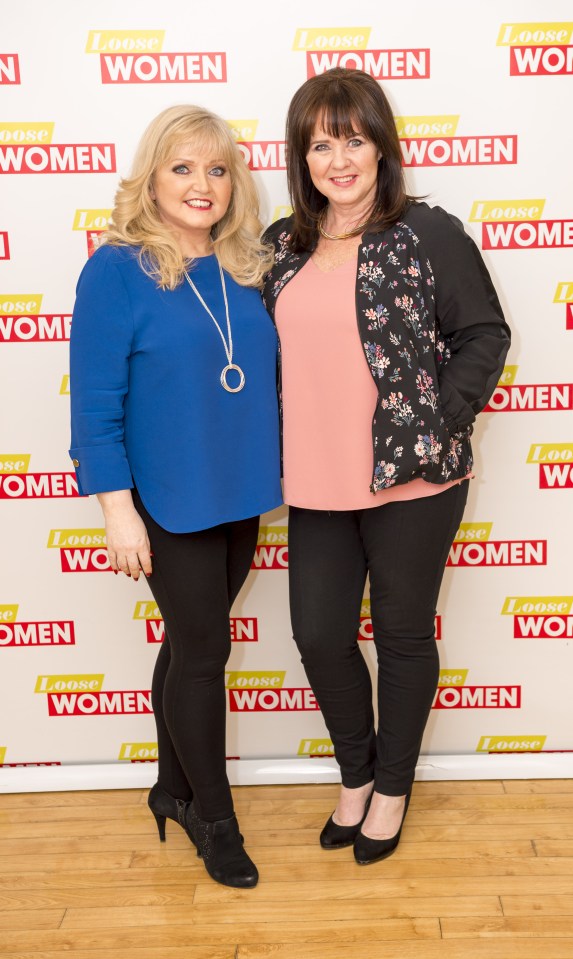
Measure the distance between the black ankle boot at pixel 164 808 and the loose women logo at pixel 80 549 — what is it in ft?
1.95

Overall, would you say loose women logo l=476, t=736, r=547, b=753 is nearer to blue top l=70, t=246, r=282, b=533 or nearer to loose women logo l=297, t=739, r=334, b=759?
loose women logo l=297, t=739, r=334, b=759

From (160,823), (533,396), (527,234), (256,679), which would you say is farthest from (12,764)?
(527,234)

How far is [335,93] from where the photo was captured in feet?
5.41

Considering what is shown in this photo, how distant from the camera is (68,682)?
231 cm

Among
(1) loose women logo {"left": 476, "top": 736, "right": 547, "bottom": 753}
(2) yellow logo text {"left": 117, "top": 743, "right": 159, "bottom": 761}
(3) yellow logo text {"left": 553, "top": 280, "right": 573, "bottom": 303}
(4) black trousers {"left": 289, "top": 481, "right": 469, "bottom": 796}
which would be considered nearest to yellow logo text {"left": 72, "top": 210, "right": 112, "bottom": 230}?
(4) black trousers {"left": 289, "top": 481, "right": 469, "bottom": 796}

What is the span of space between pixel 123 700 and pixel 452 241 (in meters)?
1.48

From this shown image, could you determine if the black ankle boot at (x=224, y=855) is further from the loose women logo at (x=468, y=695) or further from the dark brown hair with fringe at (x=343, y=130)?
the dark brown hair with fringe at (x=343, y=130)

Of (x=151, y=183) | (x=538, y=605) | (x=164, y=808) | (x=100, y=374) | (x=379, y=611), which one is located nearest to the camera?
(x=100, y=374)

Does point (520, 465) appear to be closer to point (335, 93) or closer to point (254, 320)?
point (254, 320)

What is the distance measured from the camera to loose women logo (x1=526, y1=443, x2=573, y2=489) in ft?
7.20

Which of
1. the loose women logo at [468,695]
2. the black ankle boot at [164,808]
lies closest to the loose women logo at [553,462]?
the loose women logo at [468,695]

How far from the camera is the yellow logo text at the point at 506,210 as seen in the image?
2068 millimetres

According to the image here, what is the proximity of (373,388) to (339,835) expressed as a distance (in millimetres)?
1044

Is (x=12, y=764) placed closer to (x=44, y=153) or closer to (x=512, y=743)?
(x=512, y=743)
